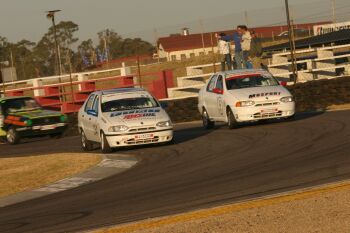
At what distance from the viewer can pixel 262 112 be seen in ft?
67.3

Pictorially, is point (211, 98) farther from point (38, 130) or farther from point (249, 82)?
point (38, 130)

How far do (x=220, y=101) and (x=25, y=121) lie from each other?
6.93m

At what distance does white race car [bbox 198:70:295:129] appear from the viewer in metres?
20.5

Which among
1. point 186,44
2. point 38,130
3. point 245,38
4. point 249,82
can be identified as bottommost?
point 38,130

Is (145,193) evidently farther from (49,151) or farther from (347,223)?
(49,151)

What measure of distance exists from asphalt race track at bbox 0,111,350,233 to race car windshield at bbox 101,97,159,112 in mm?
1017

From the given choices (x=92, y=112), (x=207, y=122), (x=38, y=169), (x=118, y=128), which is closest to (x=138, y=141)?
(x=118, y=128)

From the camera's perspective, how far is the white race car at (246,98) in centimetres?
2050

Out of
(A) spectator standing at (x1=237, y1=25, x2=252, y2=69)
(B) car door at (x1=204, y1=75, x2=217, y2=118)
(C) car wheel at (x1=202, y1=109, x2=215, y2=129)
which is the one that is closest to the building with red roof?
(A) spectator standing at (x1=237, y1=25, x2=252, y2=69)

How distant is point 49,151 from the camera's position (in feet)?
72.6

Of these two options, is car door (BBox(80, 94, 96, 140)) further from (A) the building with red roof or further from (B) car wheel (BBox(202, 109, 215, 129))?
(A) the building with red roof

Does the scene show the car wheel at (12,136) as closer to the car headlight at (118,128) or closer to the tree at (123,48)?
the car headlight at (118,128)

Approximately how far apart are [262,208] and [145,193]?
310cm

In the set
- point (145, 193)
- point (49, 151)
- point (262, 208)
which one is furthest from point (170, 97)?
point (262, 208)
